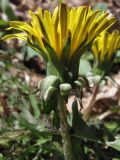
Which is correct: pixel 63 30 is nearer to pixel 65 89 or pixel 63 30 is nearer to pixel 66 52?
pixel 66 52

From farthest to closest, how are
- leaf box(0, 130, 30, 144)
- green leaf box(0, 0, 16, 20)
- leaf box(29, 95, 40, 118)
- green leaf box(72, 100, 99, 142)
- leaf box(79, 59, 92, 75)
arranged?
1. green leaf box(0, 0, 16, 20)
2. leaf box(79, 59, 92, 75)
3. leaf box(29, 95, 40, 118)
4. leaf box(0, 130, 30, 144)
5. green leaf box(72, 100, 99, 142)

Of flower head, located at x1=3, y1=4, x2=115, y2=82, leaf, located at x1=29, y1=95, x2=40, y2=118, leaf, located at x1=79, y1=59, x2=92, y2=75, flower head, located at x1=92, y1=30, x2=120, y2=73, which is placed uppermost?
leaf, located at x1=79, y1=59, x2=92, y2=75

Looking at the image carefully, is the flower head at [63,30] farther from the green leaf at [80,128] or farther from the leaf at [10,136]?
the leaf at [10,136]

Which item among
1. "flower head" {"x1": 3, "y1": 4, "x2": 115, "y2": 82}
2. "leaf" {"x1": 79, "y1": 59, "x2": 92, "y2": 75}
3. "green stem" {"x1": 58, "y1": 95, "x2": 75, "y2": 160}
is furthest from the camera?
"leaf" {"x1": 79, "y1": 59, "x2": 92, "y2": 75}

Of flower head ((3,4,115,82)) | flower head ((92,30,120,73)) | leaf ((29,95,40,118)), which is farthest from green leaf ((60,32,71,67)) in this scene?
leaf ((29,95,40,118))

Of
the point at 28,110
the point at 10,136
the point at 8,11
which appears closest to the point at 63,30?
the point at 10,136

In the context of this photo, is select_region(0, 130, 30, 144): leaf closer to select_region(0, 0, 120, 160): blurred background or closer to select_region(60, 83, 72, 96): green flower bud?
select_region(0, 0, 120, 160): blurred background
